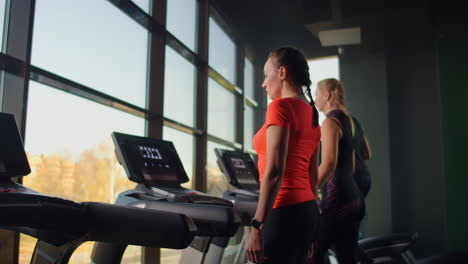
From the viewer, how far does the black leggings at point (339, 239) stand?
215 centimetres

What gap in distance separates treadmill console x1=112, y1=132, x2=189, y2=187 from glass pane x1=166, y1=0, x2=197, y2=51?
2008 mm

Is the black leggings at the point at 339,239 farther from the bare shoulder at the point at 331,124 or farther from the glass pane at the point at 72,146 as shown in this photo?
the glass pane at the point at 72,146

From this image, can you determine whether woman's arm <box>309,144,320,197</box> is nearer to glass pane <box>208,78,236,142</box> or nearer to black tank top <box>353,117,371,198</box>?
black tank top <box>353,117,371,198</box>

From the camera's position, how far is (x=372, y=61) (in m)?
5.97

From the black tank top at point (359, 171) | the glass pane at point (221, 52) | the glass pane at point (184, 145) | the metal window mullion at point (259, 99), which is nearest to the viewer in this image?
the black tank top at point (359, 171)

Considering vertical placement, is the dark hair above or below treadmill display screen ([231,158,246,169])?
above

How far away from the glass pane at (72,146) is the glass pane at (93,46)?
0.51 feet

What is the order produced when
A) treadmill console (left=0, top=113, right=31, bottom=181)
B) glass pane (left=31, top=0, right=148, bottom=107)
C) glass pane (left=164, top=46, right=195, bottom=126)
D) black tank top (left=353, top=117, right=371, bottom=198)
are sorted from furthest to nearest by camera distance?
glass pane (left=164, top=46, right=195, bottom=126)
glass pane (left=31, top=0, right=148, bottom=107)
black tank top (left=353, top=117, right=371, bottom=198)
treadmill console (left=0, top=113, right=31, bottom=181)

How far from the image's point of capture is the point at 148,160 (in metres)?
2.22

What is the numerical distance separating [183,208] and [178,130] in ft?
7.93

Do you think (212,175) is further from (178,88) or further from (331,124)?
(331,124)

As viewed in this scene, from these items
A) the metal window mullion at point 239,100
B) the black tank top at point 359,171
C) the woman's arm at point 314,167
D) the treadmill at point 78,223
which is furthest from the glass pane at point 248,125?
the treadmill at point 78,223

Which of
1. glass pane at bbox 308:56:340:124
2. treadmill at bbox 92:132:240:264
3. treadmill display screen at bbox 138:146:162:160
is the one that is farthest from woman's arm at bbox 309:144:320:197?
glass pane at bbox 308:56:340:124

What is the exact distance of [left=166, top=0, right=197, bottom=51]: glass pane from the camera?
4.21m
